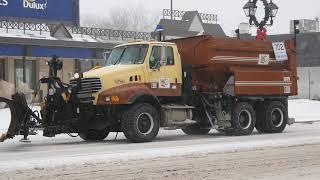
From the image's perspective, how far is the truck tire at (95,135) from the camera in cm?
1921

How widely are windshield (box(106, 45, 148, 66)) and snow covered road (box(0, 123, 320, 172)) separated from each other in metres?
2.29

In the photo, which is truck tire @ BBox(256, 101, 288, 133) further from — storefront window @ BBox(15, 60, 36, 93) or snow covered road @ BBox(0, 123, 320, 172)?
storefront window @ BBox(15, 60, 36, 93)

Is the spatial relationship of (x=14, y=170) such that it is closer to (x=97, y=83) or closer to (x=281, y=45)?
(x=97, y=83)

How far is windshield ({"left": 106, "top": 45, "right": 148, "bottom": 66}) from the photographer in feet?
61.5

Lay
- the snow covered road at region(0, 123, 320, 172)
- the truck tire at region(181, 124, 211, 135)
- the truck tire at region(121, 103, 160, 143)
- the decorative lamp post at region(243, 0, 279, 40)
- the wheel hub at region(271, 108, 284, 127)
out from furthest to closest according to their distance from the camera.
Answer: the decorative lamp post at region(243, 0, 279, 40) → the wheel hub at region(271, 108, 284, 127) → the truck tire at region(181, 124, 211, 135) → the truck tire at region(121, 103, 160, 143) → the snow covered road at region(0, 123, 320, 172)

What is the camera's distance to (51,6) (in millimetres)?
32531

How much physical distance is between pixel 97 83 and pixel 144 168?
6.02 metres

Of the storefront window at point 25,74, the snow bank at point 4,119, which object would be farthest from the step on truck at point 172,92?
the storefront window at point 25,74

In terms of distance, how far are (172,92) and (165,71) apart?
2.28 feet

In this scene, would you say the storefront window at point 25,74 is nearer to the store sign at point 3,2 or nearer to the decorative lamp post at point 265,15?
the store sign at point 3,2

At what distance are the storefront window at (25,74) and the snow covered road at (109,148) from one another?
43.5 ft

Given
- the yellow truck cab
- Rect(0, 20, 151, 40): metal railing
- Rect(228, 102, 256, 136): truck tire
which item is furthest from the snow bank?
Rect(228, 102, 256, 136): truck tire

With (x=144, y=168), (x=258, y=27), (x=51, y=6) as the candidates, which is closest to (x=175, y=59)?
(x=144, y=168)

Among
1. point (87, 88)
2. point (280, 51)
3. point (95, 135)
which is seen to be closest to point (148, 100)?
point (87, 88)
